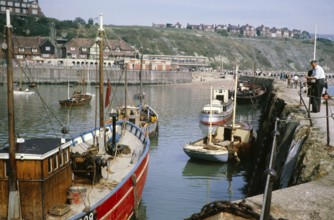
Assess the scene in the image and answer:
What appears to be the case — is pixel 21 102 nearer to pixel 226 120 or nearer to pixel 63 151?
pixel 226 120

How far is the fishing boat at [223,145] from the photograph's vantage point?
84.9 feet

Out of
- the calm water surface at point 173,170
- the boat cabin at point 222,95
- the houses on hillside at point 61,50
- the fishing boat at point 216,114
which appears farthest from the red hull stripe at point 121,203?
the houses on hillside at point 61,50

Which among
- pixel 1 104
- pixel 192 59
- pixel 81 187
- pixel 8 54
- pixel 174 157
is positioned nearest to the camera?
pixel 8 54

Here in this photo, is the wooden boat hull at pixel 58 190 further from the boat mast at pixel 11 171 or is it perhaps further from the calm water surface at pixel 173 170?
the calm water surface at pixel 173 170

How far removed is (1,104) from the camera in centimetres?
6300

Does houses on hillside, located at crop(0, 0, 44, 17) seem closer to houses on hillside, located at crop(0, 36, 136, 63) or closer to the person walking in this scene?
houses on hillside, located at crop(0, 36, 136, 63)

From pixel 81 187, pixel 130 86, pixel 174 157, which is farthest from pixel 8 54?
pixel 130 86

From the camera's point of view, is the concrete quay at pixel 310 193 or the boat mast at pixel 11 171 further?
the boat mast at pixel 11 171

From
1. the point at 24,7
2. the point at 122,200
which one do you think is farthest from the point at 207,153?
the point at 24,7

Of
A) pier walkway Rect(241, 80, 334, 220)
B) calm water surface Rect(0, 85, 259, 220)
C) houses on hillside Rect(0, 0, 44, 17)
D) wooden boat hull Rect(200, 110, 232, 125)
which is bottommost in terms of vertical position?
calm water surface Rect(0, 85, 259, 220)

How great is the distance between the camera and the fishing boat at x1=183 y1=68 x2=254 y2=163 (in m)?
25.9

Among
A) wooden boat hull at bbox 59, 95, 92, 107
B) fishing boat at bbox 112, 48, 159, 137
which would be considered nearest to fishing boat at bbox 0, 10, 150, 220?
fishing boat at bbox 112, 48, 159, 137

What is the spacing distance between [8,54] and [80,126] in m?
34.3

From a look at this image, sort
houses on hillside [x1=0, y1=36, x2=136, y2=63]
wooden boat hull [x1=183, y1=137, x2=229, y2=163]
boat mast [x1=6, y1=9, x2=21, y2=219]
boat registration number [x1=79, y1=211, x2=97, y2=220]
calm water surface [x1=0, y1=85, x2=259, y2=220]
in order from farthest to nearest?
1. houses on hillside [x1=0, y1=36, x2=136, y2=63]
2. wooden boat hull [x1=183, y1=137, x2=229, y2=163]
3. calm water surface [x1=0, y1=85, x2=259, y2=220]
4. boat registration number [x1=79, y1=211, x2=97, y2=220]
5. boat mast [x1=6, y1=9, x2=21, y2=219]
